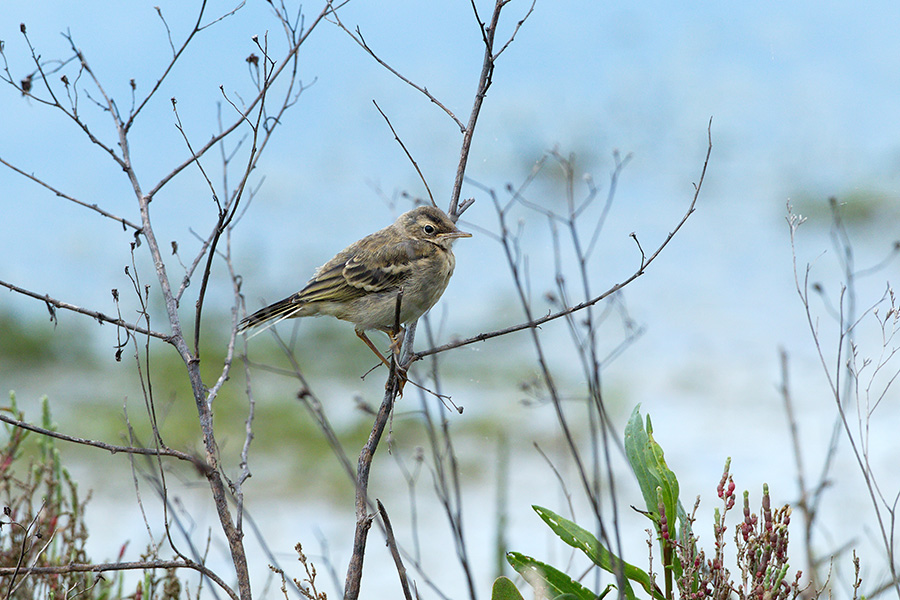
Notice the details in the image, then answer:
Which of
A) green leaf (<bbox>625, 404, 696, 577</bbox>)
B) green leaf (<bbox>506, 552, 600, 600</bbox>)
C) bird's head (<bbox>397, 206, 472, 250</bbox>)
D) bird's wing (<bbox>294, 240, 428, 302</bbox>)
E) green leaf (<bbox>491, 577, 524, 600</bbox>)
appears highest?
bird's head (<bbox>397, 206, 472, 250</bbox>)

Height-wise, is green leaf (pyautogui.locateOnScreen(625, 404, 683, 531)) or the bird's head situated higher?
the bird's head

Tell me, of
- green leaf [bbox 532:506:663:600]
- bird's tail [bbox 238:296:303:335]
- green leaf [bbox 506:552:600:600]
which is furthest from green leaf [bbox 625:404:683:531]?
bird's tail [bbox 238:296:303:335]

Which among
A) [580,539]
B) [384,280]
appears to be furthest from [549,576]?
[384,280]

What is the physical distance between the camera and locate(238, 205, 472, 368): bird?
211 inches

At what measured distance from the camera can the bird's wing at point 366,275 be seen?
5.52m

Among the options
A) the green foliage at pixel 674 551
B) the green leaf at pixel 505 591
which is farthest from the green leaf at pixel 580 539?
the green leaf at pixel 505 591

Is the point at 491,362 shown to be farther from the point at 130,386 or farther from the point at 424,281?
the point at 424,281

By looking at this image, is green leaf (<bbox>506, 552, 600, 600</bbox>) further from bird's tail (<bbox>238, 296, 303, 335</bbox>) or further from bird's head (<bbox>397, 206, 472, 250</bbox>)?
bird's head (<bbox>397, 206, 472, 250</bbox>)

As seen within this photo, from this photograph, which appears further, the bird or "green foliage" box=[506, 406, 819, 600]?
the bird

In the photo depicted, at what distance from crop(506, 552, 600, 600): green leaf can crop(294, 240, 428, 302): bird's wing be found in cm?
228

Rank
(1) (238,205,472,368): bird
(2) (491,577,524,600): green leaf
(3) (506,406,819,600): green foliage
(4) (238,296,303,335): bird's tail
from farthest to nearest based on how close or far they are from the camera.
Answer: (1) (238,205,472,368): bird, (4) (238,296,303,335): bird's tail, (2) (491,577,524,600): green leaf, (3) (506,406,819,600): green foliage

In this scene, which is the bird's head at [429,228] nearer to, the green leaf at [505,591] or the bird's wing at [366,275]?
the bird's wing at [366,275]

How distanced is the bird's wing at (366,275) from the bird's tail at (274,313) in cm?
5

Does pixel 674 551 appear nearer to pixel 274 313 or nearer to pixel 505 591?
pixel 505 591
